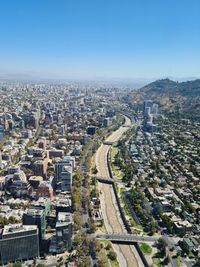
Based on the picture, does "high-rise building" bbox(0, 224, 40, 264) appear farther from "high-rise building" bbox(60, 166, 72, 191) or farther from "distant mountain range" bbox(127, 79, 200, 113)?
"distant mountain range" bbox(127, 79, 200, 113)

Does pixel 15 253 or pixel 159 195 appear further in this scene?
pixel 159 195

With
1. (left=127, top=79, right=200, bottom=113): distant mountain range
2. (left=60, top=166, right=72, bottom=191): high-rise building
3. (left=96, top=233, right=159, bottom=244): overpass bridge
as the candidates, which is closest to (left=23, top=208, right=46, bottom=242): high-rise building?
(left=96, top=233, right=159, bottom=244): overpass bridge

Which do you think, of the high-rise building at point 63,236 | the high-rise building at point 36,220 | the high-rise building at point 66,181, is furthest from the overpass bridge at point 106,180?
the high-rise building at point 63,236

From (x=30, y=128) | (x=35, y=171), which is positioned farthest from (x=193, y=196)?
(x=30, y=128)

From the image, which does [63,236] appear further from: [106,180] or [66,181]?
[106,180]

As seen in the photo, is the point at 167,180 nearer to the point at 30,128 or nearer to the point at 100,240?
the point at 100,240

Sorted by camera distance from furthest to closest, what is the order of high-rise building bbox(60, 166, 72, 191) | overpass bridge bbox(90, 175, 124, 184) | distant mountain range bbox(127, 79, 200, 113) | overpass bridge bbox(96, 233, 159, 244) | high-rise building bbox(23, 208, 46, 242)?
distant mountain range bbox(127, 79, 200, 113), overpass bridge bbox(90, 175, 124, 184), high-rise building bbox(60, 166, 72, 191), overpass bridge bbox(96, 233, 159, 244), high-rise building bbox(23, 208, 46, 242)

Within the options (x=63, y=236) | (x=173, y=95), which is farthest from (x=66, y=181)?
(x=173, y=95)

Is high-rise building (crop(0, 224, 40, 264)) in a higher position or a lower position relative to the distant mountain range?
lower
